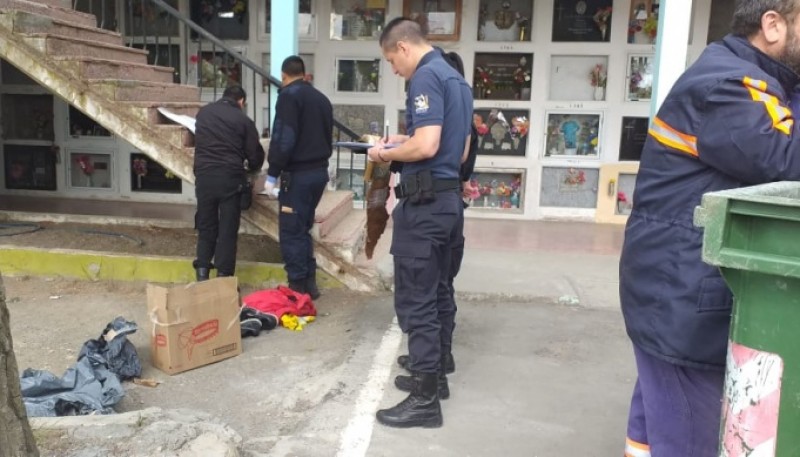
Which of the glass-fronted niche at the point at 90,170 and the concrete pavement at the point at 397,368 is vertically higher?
the glass-fronted niche at the point at 90,170

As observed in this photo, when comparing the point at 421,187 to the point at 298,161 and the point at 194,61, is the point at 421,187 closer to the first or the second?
the point at 298,161

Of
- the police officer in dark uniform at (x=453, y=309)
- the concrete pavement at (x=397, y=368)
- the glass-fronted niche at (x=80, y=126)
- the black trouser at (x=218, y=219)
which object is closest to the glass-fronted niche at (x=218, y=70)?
the glass-fronted niche at (x=80, y=126)

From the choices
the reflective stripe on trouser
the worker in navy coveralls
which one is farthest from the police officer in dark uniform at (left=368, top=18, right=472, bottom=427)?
the worker in navy coveralls

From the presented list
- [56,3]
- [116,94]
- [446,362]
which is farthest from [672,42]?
[56,3]

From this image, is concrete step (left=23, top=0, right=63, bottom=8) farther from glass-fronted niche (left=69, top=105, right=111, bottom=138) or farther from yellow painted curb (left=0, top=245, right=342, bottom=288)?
glass-fronted niche (left=69, top=105, right=111, bottom=138)

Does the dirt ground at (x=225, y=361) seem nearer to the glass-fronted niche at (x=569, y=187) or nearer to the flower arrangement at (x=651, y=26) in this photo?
the glass-fronted niche at (x=569, y=187)

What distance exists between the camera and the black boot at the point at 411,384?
348 cm

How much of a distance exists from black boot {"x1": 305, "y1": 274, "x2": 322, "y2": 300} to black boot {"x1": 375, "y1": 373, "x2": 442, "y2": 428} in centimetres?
208

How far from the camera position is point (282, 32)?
5965 mm

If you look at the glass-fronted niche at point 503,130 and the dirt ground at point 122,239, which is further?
the glass-fronted niche at point 503,130

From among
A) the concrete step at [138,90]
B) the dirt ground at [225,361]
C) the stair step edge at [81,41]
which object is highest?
the stair step edge at [81,41]

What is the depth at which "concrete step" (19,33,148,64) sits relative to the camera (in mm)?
5090

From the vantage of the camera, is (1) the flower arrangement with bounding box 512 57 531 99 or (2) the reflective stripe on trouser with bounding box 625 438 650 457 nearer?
(2) the reflective stripe on trouser with bounding box 625 438 650 457

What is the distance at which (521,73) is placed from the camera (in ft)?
27.1
